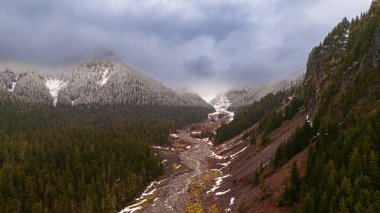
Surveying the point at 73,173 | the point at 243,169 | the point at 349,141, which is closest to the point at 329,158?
the point at 349,141

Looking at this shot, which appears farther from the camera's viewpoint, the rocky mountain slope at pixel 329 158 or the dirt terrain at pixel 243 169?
the dirt terrain at pixel 243 169

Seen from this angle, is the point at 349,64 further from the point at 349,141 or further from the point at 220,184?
the point at 220,184

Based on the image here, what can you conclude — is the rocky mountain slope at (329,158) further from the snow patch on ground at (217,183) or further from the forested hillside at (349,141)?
the snow patch on ground at (217,183)

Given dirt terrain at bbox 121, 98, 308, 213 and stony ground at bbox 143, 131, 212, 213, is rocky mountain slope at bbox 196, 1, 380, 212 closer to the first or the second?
dirt terrain at bbox 121, 98, 308, 213

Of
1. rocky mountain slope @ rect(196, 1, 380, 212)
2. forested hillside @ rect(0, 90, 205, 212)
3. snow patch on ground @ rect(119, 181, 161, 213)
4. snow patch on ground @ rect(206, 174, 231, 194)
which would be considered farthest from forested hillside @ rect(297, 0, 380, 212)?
forested hillside @ rect(0, 90, 205, 212)

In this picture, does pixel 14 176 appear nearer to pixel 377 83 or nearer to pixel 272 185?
pixel 272 185

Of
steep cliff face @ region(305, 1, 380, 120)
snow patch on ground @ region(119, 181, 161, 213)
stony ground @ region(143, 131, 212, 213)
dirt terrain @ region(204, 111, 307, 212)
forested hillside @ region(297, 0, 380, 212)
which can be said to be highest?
steep cliff face @ region(305, 1, 380, 120)

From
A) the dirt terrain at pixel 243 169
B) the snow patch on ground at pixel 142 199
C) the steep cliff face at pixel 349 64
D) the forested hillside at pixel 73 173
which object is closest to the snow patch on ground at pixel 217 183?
the dirt terrain at pixel 243 169

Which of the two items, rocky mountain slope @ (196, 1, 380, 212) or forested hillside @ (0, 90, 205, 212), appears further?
forested hillside @ (0, 90, 205, 212)

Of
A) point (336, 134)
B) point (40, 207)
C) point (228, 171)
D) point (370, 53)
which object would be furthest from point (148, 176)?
point (370, 53)

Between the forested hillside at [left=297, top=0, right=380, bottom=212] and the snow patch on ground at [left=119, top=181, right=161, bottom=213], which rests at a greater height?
the forested hillside at [left=297, top=0, right=380, bottom=212]

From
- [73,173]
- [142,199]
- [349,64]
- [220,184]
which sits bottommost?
[142,199]
